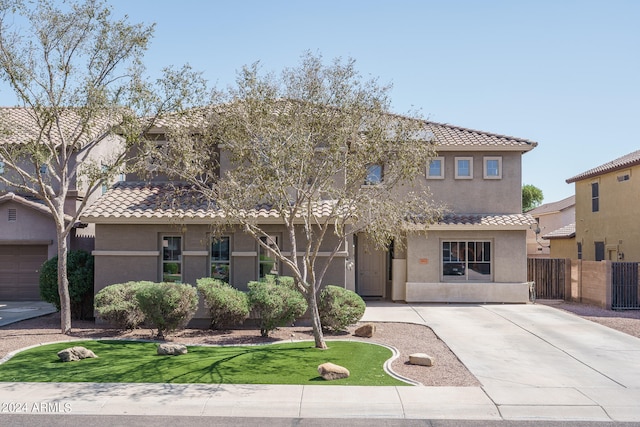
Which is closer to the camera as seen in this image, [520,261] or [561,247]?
[520,261]

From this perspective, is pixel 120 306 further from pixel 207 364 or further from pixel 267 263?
pixel 267 263

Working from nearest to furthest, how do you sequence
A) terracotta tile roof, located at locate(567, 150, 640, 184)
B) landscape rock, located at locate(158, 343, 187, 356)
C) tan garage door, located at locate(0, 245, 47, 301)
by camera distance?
landscape rock, located at locate(158, 343, 187, 356) < tan garage door, located at locate(0, 245, 47, 301) < terracotta tile roof, located at locate(567, 150, 640, 184)

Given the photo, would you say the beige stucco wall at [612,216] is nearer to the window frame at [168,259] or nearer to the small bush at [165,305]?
the window frame at [168,259]

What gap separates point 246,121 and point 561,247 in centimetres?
2793

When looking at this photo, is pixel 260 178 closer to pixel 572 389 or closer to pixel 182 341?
pixel 182 341

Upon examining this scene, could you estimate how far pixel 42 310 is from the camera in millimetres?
17609

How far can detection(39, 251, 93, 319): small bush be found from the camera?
49.8 ft

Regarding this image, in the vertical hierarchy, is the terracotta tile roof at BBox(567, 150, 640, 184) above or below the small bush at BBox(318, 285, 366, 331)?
above

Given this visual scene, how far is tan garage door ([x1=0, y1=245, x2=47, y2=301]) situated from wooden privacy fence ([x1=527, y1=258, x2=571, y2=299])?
19.3m

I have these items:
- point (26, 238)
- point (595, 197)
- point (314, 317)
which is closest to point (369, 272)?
point (314, 317)

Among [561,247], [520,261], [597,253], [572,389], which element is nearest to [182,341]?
[572,389]

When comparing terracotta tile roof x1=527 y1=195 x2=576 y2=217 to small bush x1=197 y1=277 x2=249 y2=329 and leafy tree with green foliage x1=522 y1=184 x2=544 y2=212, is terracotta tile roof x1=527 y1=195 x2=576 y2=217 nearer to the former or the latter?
leafy tree with green foliage x1=522 y1=184 x2=544 y2=212

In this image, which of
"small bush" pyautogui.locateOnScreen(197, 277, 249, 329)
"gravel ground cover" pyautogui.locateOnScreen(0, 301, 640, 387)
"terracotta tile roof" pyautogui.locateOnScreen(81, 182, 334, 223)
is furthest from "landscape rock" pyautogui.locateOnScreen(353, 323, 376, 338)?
"terracotta tile roof" pyautogui.locateOnScreen(81, 182, 334, 223)

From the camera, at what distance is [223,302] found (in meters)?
13.4
